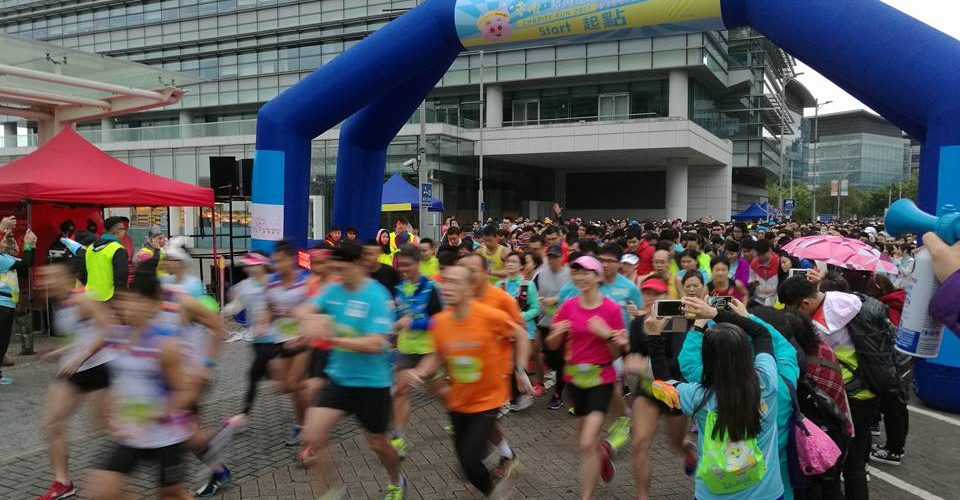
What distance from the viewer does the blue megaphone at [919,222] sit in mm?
3176

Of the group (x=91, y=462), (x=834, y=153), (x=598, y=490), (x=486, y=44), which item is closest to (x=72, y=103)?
(x=486, y=44)

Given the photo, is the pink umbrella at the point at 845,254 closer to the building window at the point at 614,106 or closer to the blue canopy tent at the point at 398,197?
the blue canopy tent at the point at 398,197

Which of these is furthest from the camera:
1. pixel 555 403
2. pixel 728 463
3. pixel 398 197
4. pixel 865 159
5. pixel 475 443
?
pixel 865 159

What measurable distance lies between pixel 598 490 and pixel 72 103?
44.3 ft

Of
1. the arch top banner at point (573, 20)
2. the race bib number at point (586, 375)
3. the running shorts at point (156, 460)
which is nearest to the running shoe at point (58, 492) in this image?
the running shorts at point (156, 460)

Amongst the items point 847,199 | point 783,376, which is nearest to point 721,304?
point 783,376

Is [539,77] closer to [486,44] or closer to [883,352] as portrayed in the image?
[486,44]

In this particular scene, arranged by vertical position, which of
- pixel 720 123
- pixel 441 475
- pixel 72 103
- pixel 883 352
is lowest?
pixel 441 475

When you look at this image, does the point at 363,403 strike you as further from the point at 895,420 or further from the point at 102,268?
the point at 102,268

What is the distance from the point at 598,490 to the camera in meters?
4.96

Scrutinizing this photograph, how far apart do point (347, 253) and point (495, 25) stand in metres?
6.41

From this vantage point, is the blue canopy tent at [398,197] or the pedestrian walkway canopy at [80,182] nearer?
the pedestrian walkway canopy at [80,182]

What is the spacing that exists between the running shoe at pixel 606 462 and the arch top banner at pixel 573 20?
635 centimetres

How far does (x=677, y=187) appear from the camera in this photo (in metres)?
37.9
